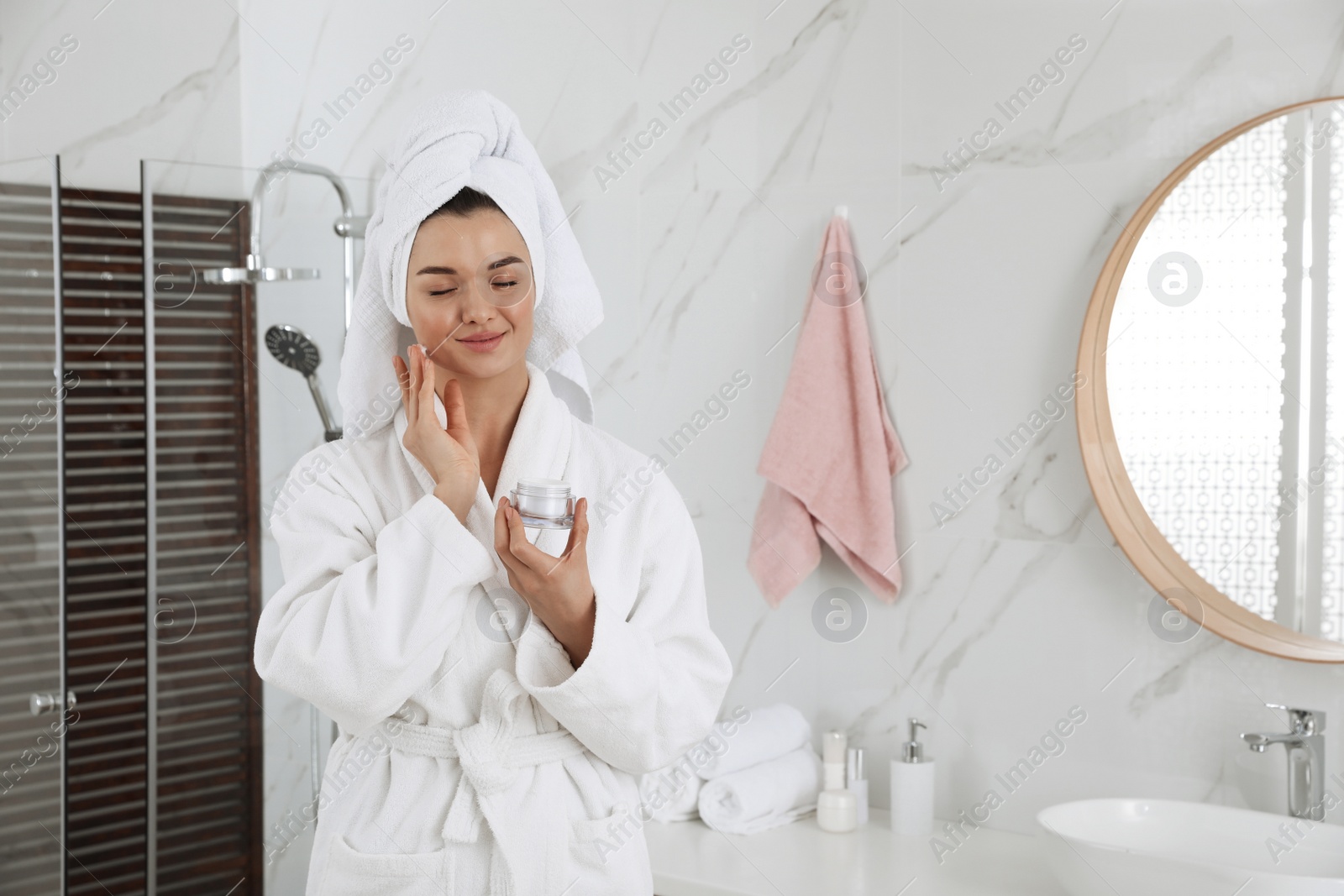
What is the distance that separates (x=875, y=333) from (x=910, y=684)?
0.56m

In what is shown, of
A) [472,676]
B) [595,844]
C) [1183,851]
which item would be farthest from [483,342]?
[1183,851]

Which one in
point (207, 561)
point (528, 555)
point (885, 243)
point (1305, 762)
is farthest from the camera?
point (207, 561)

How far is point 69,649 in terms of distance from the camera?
6.36 feet

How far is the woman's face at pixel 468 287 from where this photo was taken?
1104 mm

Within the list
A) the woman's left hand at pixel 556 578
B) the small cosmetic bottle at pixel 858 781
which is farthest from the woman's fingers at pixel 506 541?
the small cosmetic bottle at pixel 858 781

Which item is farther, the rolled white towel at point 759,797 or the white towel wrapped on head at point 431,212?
the rolled white towel at point 759,797

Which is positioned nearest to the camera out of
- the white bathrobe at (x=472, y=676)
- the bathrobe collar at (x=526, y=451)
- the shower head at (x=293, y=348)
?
the white bathrobe at (x=472, y=676)

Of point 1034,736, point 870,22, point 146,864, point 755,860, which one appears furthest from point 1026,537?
point 146,864

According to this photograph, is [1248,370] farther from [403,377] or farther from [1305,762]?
[403,377]

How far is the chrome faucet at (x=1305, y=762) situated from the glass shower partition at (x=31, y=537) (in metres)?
1.80

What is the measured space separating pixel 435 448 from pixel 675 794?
0.92m

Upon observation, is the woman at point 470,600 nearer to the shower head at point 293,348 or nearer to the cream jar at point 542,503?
the cream jar at point 542,503

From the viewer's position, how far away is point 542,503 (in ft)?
3.50

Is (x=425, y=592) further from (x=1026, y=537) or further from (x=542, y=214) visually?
(x=1026, y=537)
